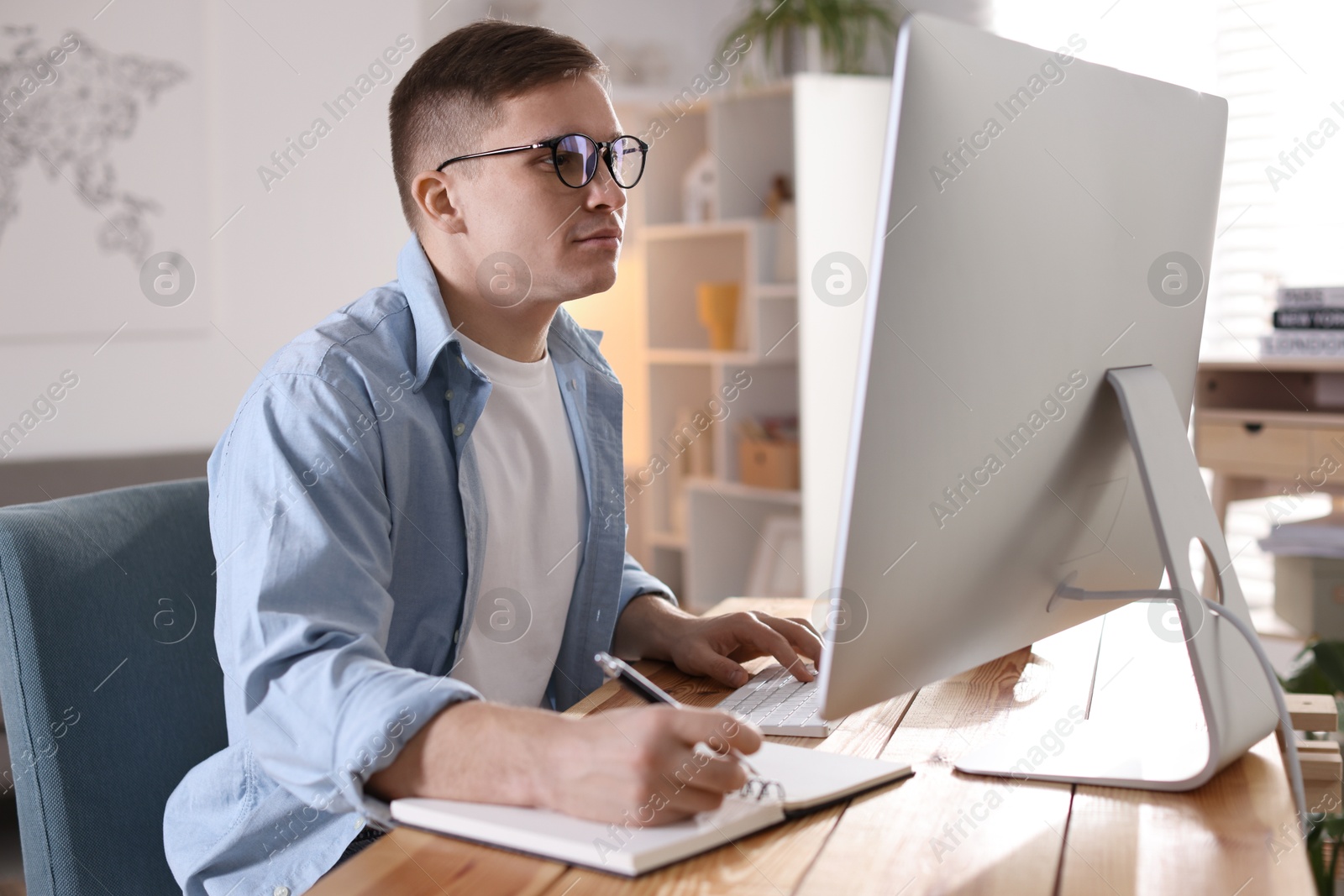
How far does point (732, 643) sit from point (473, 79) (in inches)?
26.4

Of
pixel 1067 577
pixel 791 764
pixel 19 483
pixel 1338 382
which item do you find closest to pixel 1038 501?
pixel 1067 577

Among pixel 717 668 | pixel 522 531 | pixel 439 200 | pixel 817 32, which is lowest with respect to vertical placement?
pixel 717 668

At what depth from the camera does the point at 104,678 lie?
1096mm

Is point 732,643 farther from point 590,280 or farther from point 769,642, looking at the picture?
point 590,280

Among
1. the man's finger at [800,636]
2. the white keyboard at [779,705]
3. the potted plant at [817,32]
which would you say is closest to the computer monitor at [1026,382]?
the white keyboard at [779,705]

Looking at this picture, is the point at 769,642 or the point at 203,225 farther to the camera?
the point at 203,225

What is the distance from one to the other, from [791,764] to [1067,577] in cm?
26

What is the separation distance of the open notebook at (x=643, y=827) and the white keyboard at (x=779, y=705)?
9 centimetres

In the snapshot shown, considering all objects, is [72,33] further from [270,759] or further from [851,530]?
[851,530]

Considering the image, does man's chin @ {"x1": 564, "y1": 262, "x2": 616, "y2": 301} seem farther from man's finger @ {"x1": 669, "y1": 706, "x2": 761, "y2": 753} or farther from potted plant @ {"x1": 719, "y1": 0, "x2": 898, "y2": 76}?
potted plant @ {"x1": 719, "y1": 0, "x2": 898, "y2": 76}

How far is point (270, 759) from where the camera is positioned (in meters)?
0.83

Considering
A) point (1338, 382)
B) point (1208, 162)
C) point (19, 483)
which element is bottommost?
point (19, 483)

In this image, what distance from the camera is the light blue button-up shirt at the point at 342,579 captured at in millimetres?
794

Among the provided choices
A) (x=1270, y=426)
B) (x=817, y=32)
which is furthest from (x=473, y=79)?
(x=817, y=32)
